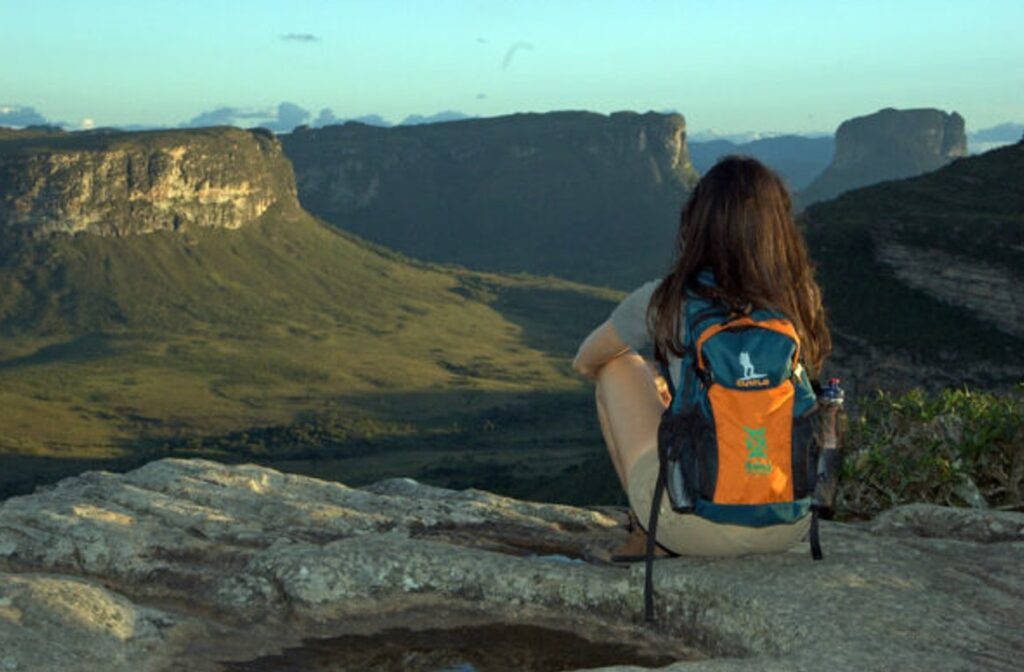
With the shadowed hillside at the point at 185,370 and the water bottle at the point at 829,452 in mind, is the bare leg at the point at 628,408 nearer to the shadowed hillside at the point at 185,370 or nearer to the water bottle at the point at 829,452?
the water bottle at the point at 829,452

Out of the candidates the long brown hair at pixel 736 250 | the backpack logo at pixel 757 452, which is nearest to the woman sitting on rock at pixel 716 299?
the long brown hair at pixel 736 250

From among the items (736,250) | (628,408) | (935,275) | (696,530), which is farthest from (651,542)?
(935,275)

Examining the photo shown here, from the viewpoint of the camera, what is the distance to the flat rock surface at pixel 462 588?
25.6 feet

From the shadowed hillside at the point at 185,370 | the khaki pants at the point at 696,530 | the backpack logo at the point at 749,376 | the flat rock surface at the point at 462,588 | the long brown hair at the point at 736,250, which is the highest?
the long brown hair at the point at 736,250

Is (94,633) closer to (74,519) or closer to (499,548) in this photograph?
(74,519)

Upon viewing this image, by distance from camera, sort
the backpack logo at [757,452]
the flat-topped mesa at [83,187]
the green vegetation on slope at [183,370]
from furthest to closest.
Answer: the flat-topped mesa at [83,187] → the green vegetation on slope at [183,370] → the backpack logo at [757,452]

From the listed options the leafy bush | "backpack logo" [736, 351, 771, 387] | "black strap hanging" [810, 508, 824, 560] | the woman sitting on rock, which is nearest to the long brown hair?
the woman sitting on rock

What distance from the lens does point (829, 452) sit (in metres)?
8.03

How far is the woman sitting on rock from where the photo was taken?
7.66 metres

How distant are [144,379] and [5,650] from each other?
158m

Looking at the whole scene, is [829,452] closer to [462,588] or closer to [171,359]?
[462,588]

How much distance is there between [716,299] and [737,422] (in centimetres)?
75

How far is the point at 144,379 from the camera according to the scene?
160 metres

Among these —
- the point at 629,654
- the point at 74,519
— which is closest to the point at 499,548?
the point at 629,654
